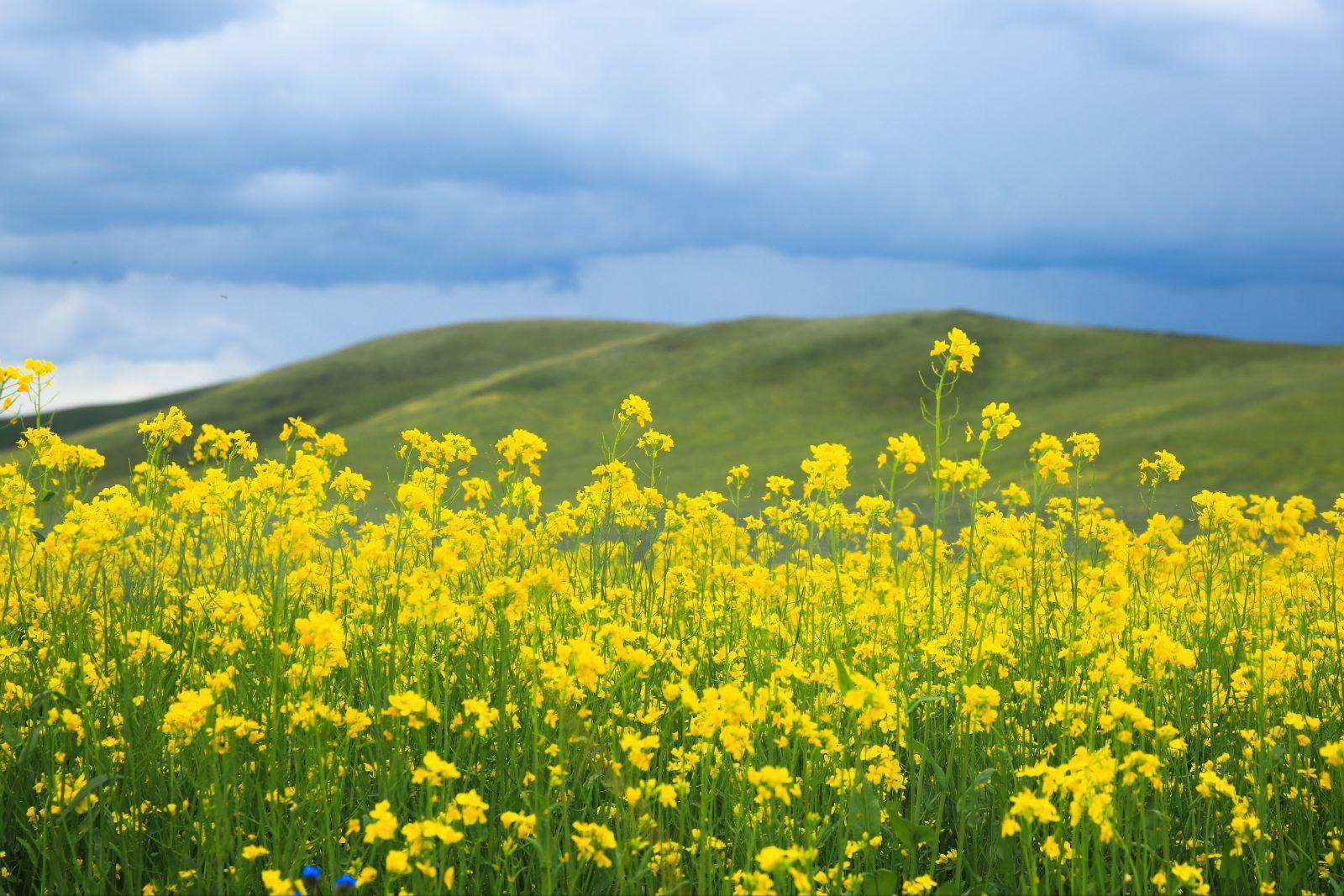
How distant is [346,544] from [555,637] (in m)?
1.53

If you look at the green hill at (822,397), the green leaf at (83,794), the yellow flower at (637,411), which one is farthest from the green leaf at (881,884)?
the green hill at (822,397)

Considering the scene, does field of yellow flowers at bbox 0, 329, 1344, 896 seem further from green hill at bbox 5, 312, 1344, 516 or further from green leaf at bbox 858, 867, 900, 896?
green hill at bbox 5, 312, 1344, 516

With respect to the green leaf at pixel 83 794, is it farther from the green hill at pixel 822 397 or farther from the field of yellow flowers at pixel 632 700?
the green hill at pixel 822 397

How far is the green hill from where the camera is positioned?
114 ft

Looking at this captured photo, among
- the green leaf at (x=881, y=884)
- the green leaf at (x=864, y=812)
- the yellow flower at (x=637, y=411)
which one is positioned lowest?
the green leaf at (x=881, y=884)

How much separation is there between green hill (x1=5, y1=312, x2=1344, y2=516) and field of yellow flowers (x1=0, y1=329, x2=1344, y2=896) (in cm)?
1922

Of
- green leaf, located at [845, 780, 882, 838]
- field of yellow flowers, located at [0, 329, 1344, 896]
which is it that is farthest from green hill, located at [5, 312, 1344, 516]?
green leaf, located at [845, 780, 882, 838]

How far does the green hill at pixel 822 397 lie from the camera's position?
34.8 meters

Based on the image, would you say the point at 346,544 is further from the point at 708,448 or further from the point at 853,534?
the point at 708,448

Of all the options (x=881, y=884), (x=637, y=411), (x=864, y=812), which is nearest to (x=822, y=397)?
(x=637, y=411)

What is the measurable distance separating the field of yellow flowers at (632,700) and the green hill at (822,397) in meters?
19.2

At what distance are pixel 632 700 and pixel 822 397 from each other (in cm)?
5427

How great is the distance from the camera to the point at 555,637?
5156 mm

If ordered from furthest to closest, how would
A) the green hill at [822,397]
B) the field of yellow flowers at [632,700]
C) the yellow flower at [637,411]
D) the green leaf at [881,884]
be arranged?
the green hill at [822,397] → the yellow flower at [637,411] → the field of yellow flowers at [632,700] → the green leaf at [881,884]
